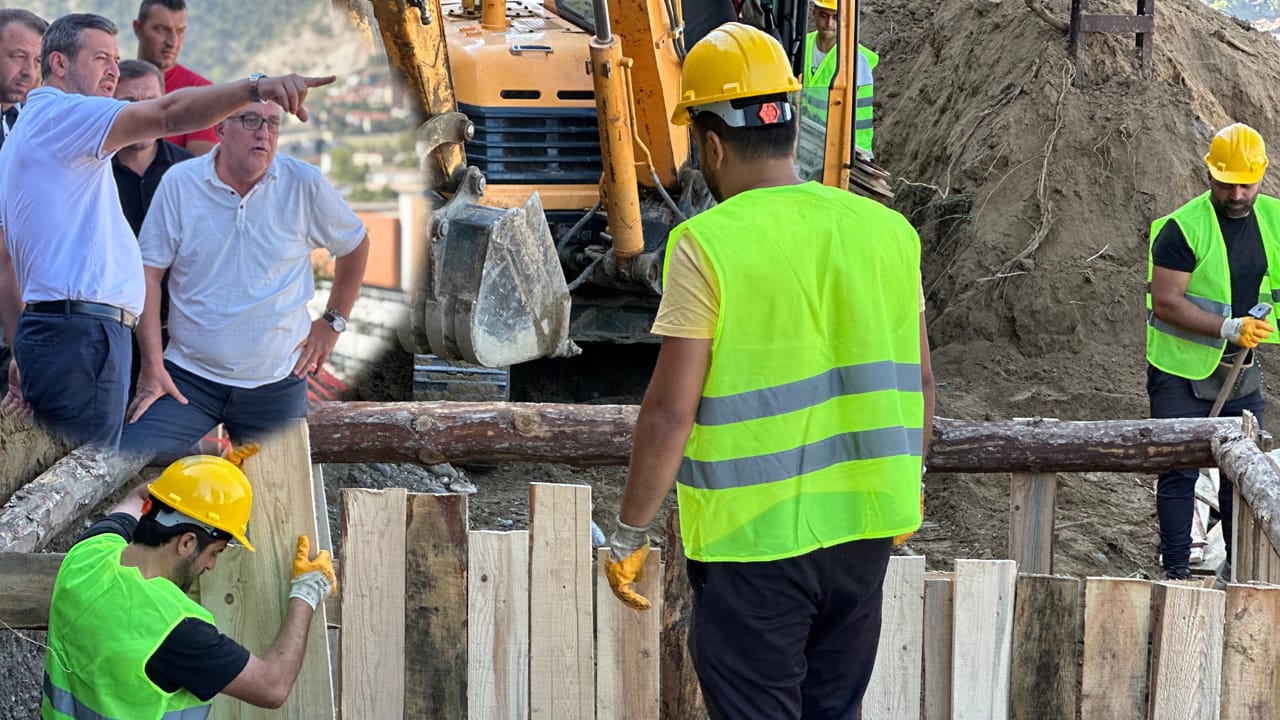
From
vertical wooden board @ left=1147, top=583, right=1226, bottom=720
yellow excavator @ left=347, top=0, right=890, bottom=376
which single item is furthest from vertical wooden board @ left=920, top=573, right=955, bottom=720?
yellow excavator @ left=347, top=0, right=890, bottom=376

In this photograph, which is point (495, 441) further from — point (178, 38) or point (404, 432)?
point (178, 38)

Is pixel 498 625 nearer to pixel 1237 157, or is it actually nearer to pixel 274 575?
pixel 274 575

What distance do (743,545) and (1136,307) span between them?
8158 mm

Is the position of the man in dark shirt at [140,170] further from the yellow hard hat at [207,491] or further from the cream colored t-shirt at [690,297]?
the cream colored t-shirt at [690,297]

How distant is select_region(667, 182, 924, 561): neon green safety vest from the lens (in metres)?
2.74

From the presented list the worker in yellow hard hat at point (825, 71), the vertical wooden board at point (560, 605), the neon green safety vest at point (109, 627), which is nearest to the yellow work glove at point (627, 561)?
the vertical wooden board at point (560, 605)

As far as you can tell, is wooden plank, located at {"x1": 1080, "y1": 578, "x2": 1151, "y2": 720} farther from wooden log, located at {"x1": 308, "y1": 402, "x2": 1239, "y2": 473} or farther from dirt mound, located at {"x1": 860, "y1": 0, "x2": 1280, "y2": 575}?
dirt mound, located at {"x1": 860, "y1": 0, "x2": 1280, "y2": 575}

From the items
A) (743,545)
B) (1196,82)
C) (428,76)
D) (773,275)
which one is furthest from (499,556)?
(1196,82)

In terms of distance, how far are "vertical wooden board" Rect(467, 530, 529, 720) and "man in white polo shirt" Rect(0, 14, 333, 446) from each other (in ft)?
6.40

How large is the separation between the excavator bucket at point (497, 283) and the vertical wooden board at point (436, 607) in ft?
2.45

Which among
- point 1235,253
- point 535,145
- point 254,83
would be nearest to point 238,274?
point 254,83

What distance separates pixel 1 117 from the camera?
1460mm

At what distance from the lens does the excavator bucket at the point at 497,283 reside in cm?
425

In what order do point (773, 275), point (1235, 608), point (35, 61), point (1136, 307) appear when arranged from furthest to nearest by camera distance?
point (1136, 307) → point (1235, 608) → point (773, 275) → point (35, 61)
